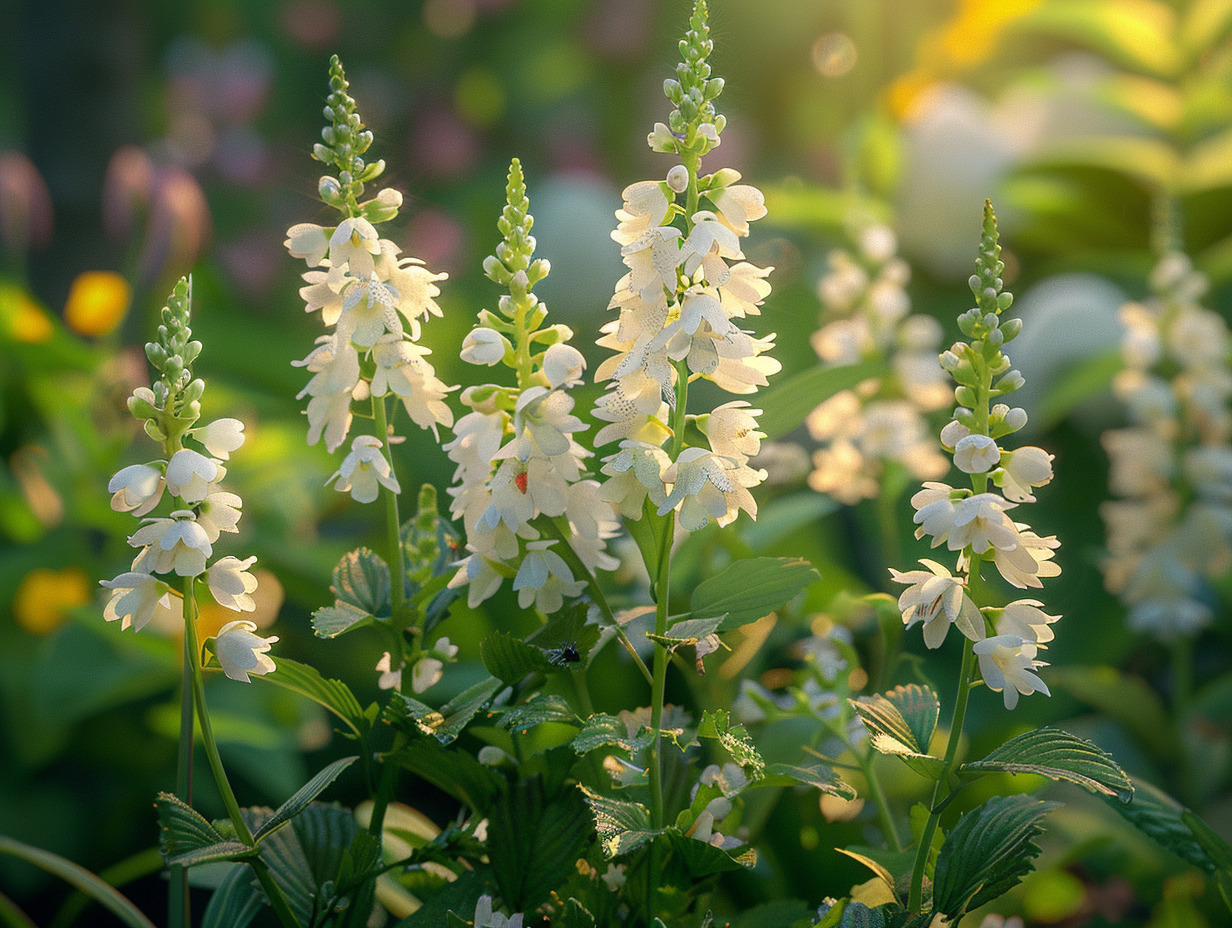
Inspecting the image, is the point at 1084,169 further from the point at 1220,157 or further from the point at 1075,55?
the point at 1075,55

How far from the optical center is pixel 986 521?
25cm

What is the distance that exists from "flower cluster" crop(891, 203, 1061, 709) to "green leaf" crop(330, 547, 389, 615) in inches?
6.5

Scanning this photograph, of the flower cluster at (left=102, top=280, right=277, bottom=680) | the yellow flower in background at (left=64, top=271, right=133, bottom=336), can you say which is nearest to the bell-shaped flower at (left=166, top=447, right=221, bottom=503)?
the flower cluster at (left=102, top=280, right=277, bottom=680)

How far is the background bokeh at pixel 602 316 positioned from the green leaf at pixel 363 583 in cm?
11

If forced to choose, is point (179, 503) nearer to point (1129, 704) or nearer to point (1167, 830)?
point (1167, 830)

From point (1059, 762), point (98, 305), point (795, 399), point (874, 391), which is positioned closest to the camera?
point (1059, 762)

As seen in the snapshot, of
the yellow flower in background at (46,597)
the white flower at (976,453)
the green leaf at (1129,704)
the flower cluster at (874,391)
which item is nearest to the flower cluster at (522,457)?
the white flower at (976,453)

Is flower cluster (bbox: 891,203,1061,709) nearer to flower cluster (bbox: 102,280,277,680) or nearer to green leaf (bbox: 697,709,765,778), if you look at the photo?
green leaf (bbox: 697,709,765,778)

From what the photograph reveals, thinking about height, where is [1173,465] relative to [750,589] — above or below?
above

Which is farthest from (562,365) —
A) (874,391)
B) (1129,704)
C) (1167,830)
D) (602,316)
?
(602,316)

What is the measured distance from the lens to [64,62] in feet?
3.12

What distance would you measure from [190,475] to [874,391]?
0.44m

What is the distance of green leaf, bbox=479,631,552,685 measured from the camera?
271mm

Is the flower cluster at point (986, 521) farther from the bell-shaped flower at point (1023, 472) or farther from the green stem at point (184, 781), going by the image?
the green stem at point (184, 781)
